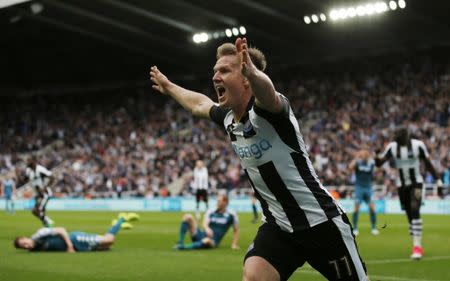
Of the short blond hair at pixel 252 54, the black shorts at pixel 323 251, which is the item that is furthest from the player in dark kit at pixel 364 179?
the short blond hair at pixel 252 54

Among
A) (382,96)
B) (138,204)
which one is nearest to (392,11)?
(382,96)

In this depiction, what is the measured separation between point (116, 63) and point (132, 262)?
4246 cm

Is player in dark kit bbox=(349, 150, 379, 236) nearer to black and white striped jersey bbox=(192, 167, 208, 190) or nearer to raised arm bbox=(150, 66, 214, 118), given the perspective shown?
black and white striped jersey bbox=(192, 167, 208, 190)

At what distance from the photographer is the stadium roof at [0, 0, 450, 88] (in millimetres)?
39062

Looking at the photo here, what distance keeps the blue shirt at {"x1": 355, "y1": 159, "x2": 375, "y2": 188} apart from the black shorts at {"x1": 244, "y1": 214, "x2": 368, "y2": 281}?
15259 mm

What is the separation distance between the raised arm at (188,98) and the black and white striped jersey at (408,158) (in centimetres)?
748

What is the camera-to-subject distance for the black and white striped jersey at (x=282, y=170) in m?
5.16

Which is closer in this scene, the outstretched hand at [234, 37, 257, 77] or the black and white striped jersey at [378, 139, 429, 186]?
the outstretched hand at [234, 37, 257, 77]

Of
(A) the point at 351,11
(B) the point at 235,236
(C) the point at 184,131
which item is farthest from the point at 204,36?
(B) the point at 235,236

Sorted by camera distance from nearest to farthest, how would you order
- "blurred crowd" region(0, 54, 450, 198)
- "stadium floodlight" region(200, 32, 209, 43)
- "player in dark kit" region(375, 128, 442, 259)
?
"player in dark kit" region(375, 128, 442, 259) < "blurred crowd" region(0, 54, 450, 198) < "stadium floodlight" region(200, 32, 209, 43)

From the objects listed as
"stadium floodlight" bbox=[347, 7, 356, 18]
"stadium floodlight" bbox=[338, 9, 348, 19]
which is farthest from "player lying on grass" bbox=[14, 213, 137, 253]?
"stadium floodlight" bbox=[338, 9, 348, 19]

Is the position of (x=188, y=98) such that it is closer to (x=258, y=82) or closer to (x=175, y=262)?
(x=258, y=82)

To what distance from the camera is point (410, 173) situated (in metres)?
13.5

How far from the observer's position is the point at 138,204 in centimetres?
3975
